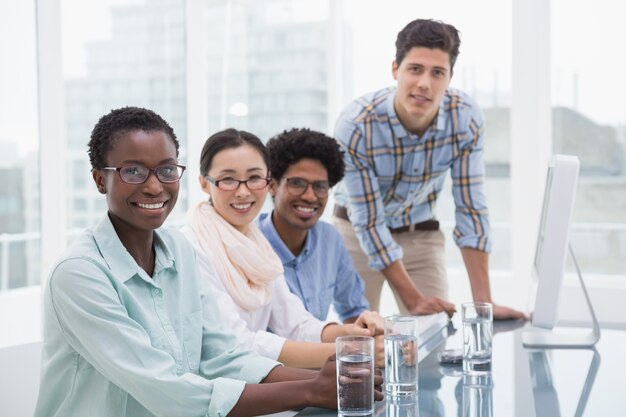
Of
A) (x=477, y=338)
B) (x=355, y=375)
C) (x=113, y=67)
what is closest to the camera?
(x=355, y=375)

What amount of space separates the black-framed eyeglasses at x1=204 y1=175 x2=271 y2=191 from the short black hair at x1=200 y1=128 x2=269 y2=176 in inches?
1.6

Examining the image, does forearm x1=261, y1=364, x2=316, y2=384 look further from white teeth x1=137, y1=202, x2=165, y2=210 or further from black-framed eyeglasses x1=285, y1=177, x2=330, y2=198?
black-framed eyeglasses x1=285, y1=177, x2=330, y2=198

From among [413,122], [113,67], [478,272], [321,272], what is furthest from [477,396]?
[113,67]

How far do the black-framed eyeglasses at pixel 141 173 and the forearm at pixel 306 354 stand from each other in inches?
19.3

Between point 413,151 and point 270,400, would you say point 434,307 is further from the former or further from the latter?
point 270,400

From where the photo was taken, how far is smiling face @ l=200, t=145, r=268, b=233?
1847mm

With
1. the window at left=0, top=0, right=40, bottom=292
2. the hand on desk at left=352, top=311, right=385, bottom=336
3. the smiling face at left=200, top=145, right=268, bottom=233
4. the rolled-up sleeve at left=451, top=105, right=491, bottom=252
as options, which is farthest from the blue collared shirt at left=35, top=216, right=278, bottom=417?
the window at left=0, top=0, right=40, bottom=292

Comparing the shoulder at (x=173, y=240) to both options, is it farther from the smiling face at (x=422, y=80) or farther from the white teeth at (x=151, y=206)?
the smiling face at (x=422, y=80)

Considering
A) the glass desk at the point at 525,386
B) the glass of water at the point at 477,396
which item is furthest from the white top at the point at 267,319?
the glass of water at the point at 477,396

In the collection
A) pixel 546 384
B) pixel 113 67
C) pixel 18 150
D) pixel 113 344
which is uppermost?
pixel 113 67

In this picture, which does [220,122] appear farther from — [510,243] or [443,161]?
[443,161]

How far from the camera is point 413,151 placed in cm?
254

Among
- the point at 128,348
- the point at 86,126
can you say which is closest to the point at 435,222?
the point at 128,348

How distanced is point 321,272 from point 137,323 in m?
0.94
